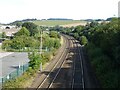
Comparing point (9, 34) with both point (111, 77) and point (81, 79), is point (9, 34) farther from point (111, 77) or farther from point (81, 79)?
point (111, 77)

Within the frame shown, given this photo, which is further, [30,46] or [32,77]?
[30,46]

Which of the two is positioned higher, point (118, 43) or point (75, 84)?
point (118, 43)

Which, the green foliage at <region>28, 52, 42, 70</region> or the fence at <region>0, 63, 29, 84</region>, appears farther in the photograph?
the green foliage at <region>28, 52, 42, 70</region>

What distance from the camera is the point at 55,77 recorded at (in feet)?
105

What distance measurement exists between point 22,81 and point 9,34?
84.8 m

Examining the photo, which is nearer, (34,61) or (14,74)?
(14,74)

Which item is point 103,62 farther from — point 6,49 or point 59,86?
point 6,49

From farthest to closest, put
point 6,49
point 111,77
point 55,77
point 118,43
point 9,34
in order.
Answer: point 9,34 < point 6,49 < point 55,77 < point 118,43 < point 111,77

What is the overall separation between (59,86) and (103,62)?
607cm

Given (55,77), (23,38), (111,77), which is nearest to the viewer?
(111,77)

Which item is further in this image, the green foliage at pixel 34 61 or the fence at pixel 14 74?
the green foliage at pixel 34 61

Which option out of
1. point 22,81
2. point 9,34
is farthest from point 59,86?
point 9,34

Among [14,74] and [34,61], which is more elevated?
[34,61]

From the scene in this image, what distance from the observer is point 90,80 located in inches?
1176
